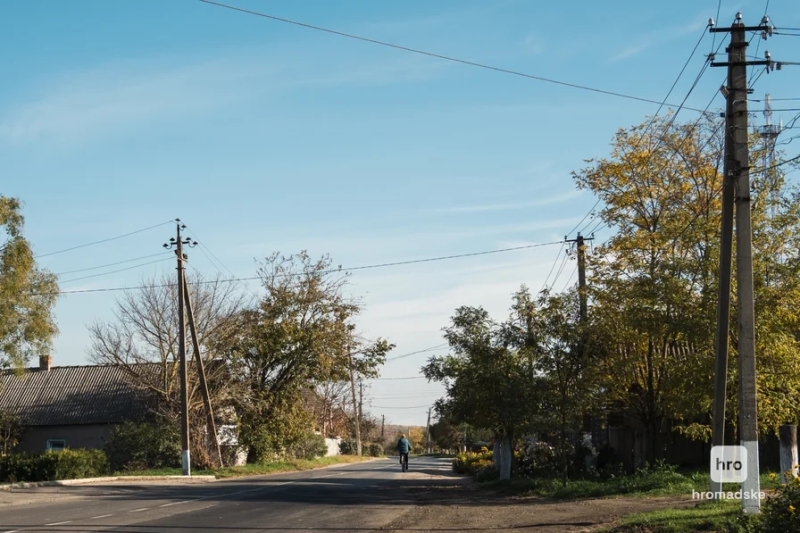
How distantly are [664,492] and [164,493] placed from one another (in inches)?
572

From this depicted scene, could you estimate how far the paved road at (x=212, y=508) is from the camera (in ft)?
54.2

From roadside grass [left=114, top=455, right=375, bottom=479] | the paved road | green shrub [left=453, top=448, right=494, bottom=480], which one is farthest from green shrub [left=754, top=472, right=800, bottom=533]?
roadside grass [left=114, top=455, right=375, bottom=479]

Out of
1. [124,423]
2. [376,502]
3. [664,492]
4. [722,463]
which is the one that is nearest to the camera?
[722,463]

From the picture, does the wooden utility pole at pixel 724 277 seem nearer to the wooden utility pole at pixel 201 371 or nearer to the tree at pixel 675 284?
the tree at pixel 675 284

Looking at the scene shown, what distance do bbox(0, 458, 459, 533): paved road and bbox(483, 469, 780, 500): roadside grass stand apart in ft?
12.0

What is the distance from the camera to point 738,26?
15.4 meters

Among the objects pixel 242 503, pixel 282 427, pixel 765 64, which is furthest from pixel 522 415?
pixel 282 427

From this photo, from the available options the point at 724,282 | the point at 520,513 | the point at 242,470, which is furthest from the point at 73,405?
the point at 724,282

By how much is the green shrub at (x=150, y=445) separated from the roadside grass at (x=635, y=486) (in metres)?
22.5

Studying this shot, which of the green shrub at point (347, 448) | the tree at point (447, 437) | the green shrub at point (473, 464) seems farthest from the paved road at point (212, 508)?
the green shrub at point (347, 448)

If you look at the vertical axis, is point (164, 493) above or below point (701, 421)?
below

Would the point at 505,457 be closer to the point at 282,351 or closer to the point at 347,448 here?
the point at 282,351

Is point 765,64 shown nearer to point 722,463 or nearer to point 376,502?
Result: point 722,463

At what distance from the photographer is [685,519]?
14.4 metres
